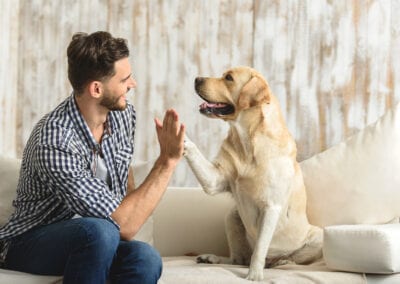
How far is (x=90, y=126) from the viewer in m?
2.58

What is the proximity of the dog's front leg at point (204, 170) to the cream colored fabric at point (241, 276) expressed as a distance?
32cm

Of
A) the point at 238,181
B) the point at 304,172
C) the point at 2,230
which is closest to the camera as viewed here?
the point at 2,230

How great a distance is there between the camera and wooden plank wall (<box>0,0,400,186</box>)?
3508 mm

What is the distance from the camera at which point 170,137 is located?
8.07 ft

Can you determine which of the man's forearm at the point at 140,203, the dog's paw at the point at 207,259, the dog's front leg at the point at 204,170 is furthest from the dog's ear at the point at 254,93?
the dog's paw at the point at 207,259

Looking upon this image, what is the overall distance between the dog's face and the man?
356 mm

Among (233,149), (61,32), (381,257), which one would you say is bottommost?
(381,257)

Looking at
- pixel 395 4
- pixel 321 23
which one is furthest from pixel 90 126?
pixel 395 4

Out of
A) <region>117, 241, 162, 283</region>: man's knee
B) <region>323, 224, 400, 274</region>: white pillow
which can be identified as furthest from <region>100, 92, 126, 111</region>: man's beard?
<region>323, 224, 400, 274</region>: white pillow

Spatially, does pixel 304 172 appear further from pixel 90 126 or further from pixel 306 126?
pixel 90 126

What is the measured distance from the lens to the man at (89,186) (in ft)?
7.55

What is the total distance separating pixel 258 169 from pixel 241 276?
1.36 ft

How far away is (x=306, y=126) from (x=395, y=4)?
2.27 ft

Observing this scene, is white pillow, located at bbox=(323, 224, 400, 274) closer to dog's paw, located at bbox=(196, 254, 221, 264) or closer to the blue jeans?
dog's paw, located at bbox=(196, 254, 221, 264)
